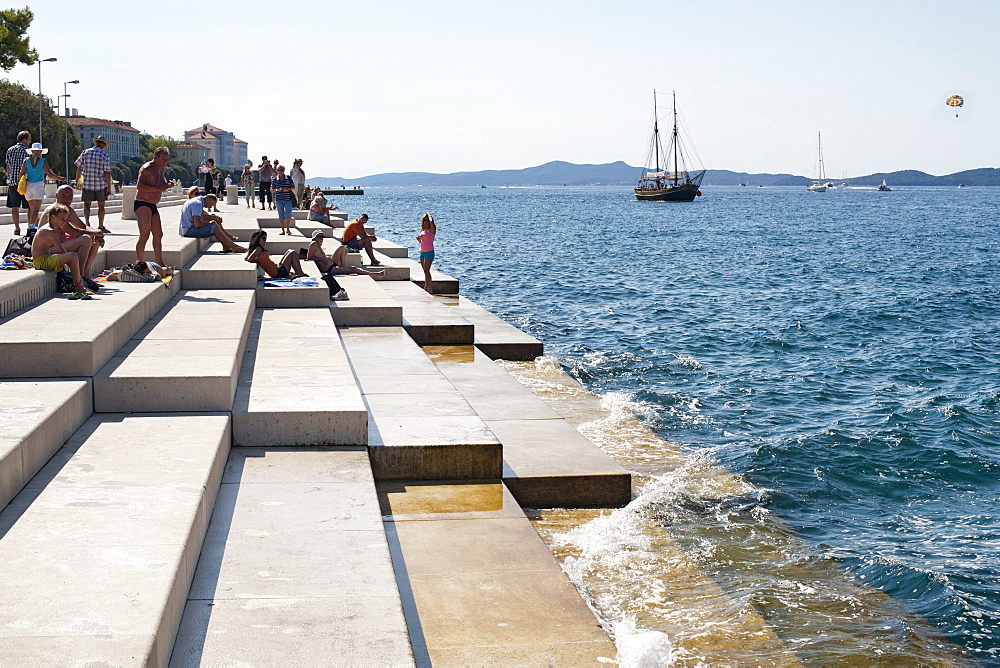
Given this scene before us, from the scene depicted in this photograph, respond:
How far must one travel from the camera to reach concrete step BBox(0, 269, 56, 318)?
27.0 feet

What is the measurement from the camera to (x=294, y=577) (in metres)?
4.97

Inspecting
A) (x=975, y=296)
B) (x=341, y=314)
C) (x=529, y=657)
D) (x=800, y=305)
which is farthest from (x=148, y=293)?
(x=975, y=296)

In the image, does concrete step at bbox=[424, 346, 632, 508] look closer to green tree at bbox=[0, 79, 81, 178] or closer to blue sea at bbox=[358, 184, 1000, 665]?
blue sea at bbox=[358, 184, 1000, 665]

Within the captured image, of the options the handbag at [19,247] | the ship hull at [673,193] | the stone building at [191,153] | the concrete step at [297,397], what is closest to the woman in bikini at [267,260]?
the handbag at [19,247]

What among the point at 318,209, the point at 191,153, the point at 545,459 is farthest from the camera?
the point at 191,153

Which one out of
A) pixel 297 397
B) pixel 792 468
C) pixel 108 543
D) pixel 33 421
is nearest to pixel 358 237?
pixel 792 468

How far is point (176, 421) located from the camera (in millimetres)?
6859

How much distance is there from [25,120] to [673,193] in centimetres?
9836

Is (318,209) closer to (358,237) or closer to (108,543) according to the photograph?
(358,237)

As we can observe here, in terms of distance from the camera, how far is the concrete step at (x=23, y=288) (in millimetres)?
8234

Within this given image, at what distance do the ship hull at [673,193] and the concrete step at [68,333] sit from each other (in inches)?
5353

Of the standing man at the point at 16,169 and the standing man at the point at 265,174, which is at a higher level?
the standing man at the point at 265,174

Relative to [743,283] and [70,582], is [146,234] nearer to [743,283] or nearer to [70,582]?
[70,582]

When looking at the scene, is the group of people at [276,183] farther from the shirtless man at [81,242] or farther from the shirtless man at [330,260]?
the shirtless man at [81,242]
